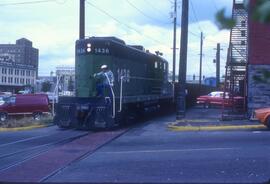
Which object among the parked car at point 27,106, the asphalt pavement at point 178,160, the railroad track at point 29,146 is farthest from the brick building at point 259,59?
the parked car at point 27,106

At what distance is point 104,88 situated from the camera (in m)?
19.2

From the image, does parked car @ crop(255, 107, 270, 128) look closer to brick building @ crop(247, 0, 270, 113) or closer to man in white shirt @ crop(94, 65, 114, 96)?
brick building @ crop(247, 0, 270, 113)

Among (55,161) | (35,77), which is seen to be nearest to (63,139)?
(55,161)

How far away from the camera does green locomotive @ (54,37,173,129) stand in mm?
18814

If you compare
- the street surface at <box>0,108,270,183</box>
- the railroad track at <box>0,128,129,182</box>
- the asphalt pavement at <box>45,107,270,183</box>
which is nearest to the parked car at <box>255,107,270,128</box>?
the street surface at <box>0,108,270,183</box>

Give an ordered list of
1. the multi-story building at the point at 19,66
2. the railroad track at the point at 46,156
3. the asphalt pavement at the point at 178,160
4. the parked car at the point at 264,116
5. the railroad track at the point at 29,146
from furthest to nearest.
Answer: the multi-story building at the point at 19,66, the parked car at the point at 264,116, the railroad track at the point at 29,146, the railroad track at the point at 46,156, the asphalt pavement at the point at 178,160

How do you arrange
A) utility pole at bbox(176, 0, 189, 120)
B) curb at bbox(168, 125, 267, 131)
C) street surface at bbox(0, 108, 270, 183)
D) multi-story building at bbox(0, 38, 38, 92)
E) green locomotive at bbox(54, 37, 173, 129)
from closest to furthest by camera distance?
1. street surface at bbox(0, 108, 270, 183)
2. green locomotive at bbox(54, 37, 173, 129)
3. curb at bbox(168, 125, 267, 131)
4. utility pole at bbox(176, 0, 189, 120)
5. multi-story building at bbox(0, 38, 38, 92)

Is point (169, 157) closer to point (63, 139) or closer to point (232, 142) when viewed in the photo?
point (232, 142)

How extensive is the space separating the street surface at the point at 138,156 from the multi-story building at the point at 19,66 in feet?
279

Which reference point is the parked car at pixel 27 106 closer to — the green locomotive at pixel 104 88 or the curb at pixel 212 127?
the green locomotive at pixel 104 88

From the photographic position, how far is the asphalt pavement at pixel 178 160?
939cm

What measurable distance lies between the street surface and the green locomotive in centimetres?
77

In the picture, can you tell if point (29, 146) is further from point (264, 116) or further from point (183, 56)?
point (183, 56)

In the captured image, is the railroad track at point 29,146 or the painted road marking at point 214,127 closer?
the railroad track at point 29,146
